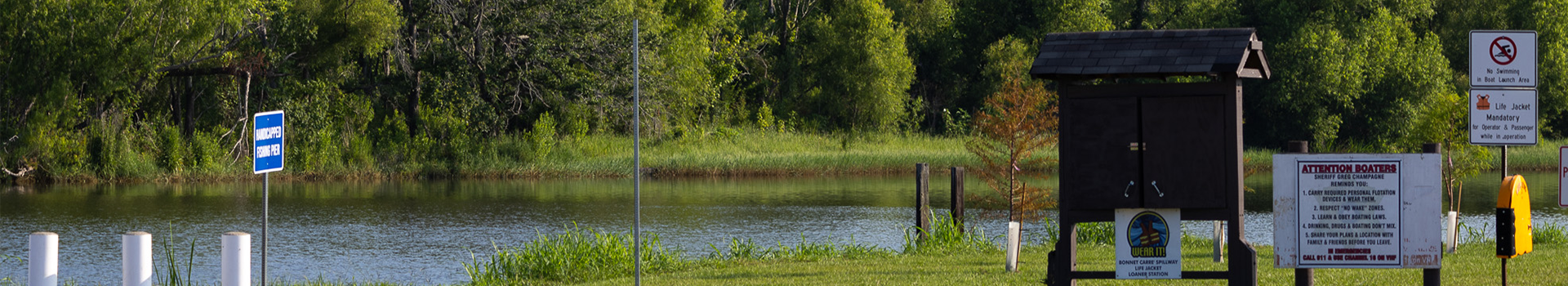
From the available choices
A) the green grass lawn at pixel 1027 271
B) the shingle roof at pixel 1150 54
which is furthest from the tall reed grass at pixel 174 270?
the shingle roof at pixel 1150 54

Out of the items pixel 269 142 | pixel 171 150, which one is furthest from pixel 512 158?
pixel 269 142

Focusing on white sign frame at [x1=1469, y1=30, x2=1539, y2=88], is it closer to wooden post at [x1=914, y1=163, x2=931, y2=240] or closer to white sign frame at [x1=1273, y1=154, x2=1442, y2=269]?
white sign frame at [x1=1273, y1=154, x2=1442, y2=269]

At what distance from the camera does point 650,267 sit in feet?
46.3

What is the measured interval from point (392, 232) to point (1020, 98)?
1011cm

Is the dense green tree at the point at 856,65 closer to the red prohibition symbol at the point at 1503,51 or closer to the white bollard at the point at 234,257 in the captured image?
the red prohibition symbol at the point at 1503,51

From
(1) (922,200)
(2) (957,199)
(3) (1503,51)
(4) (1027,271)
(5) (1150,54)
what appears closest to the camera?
(5) (1150,54)

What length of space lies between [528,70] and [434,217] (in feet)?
49.2

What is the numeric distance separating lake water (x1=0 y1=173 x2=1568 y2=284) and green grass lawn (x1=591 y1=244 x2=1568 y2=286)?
355cm

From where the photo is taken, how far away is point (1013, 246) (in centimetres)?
1268

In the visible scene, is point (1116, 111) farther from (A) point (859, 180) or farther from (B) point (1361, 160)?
(A) point (859, 180)

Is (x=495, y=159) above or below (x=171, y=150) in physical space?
below

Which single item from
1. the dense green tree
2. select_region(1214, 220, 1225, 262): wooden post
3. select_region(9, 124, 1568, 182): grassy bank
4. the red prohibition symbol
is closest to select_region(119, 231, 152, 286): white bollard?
the red prohibition symbol

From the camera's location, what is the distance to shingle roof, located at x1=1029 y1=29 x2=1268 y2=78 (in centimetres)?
826

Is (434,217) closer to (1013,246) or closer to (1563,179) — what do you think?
(1013,246)
